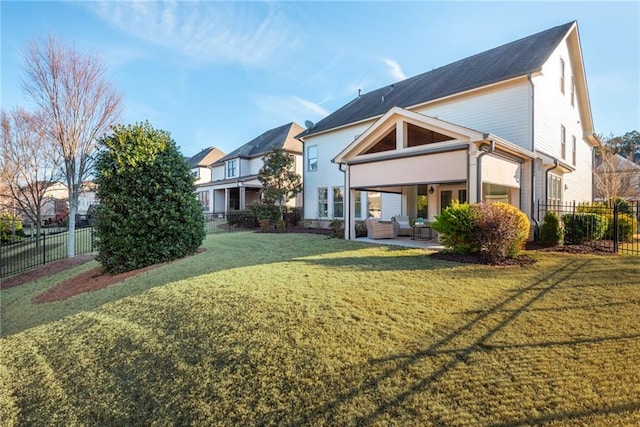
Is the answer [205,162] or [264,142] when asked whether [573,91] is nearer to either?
[264,142]

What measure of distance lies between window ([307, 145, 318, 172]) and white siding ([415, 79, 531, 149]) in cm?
852

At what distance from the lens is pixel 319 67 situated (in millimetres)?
17172

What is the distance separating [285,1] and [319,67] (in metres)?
6.06

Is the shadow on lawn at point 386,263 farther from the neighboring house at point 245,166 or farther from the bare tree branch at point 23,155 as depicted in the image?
the neighboring house at point 245,166

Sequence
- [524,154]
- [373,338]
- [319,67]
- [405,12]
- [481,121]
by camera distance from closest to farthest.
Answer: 1. [373,338]
2. [524,154]
3. [405,12]
4. [481,121]
5. [319,67]

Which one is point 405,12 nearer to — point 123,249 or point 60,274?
point 123,249

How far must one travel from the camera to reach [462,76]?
49.2 ft

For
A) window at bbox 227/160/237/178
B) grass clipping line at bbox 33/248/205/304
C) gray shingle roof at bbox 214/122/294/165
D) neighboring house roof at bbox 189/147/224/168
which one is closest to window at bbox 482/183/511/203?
grass clipping line at bbox 33/248/205/304

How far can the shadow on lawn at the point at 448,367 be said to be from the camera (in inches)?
92.4

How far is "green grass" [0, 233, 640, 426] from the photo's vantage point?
100 inches

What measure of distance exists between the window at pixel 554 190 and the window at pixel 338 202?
9.81m

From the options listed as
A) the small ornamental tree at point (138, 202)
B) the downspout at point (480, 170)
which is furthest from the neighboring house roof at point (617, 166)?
the small ornamental tree at point (138, 202)

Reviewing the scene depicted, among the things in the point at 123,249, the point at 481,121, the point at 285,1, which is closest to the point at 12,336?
the point at 123,249

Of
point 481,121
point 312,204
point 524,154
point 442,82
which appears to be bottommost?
point 312,204
